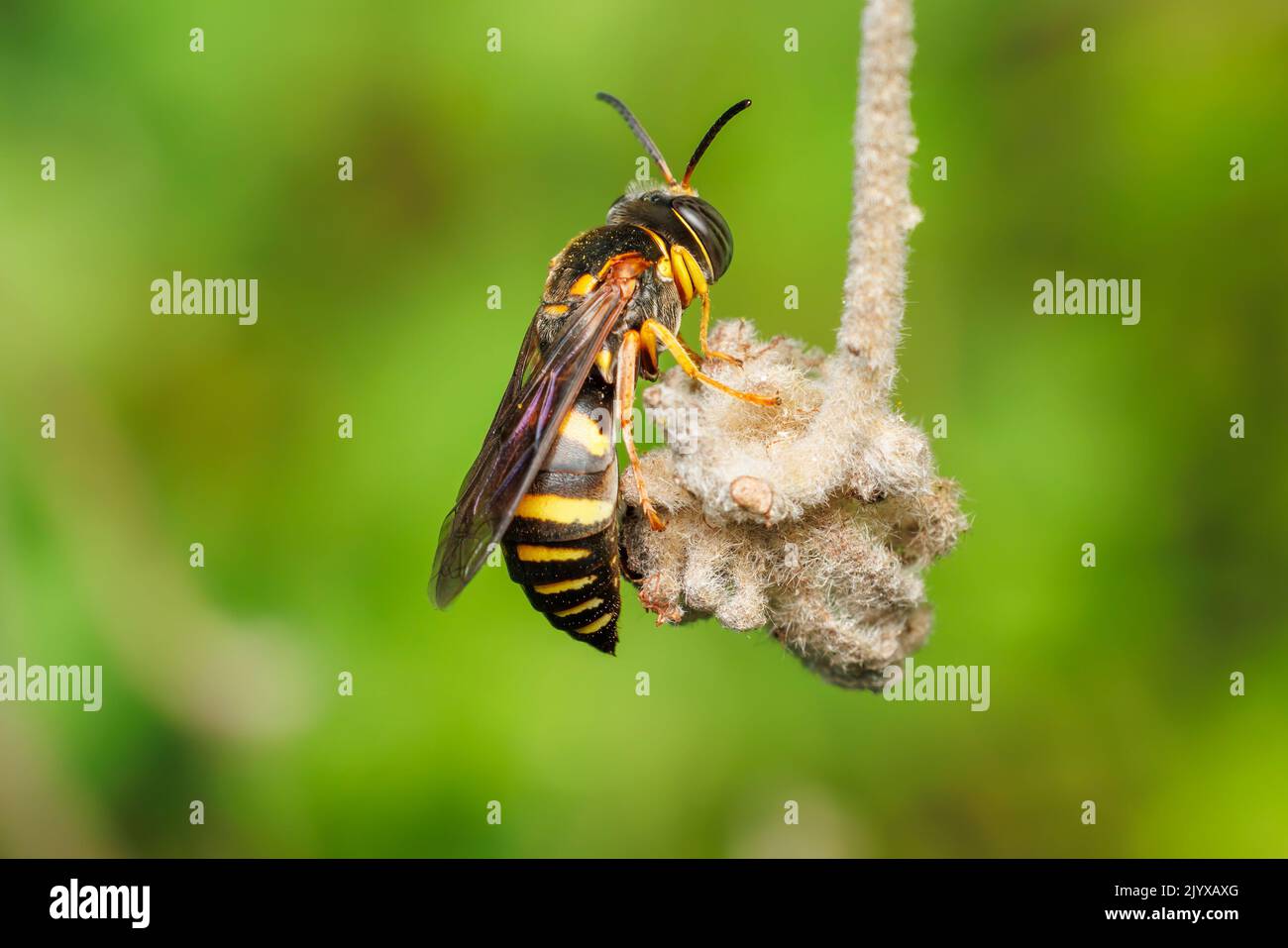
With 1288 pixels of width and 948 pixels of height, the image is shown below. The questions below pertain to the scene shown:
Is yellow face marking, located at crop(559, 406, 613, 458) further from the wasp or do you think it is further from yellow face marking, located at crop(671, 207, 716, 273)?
yellow face marking, located at crop(671, 207, 716, 273)

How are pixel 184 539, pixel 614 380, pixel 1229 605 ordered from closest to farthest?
pixel 614 380 → pixel 1229 605 → pixel 184 539

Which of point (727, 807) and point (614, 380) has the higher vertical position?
point (614, 380)

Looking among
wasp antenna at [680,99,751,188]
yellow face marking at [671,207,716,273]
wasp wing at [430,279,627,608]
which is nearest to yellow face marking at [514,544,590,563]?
wasp wing at [430,279,627,608]

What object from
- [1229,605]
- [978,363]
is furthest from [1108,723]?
[978,363]

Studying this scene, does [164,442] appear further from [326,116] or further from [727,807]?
[727,807]
